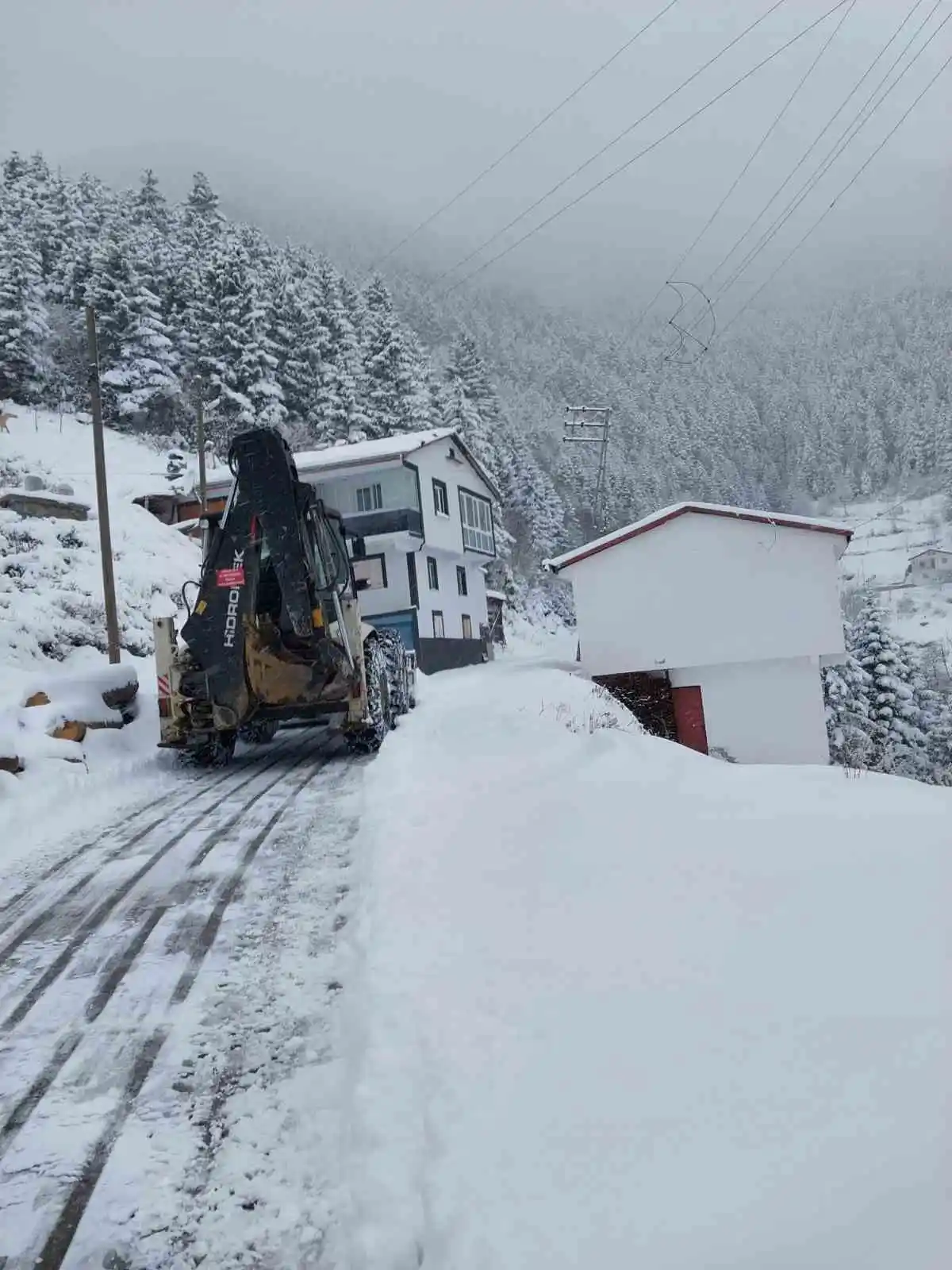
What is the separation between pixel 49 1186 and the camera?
285 cm

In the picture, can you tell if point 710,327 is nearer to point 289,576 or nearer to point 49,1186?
point 289,576

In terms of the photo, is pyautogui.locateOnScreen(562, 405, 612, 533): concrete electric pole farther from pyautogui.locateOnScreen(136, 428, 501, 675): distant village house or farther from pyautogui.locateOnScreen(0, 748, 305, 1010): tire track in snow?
pyautogui.locateOnScreen(136, 428, 501, 675): distant village house

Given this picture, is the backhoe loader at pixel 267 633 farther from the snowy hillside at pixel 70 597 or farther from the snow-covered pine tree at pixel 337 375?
the snow-covered pine tree at pixel 337 375

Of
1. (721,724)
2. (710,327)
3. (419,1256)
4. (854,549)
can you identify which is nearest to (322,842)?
(419,1256)

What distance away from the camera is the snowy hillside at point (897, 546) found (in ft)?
66.6

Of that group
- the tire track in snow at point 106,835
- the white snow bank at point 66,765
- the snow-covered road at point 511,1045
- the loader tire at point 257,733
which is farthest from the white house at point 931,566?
the white snow bank at point 66,765

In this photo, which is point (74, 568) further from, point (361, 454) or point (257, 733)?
point (361, 454)

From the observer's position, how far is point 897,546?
21047 mm

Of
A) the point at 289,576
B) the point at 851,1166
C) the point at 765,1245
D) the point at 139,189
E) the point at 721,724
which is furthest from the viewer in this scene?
the point at 139,189

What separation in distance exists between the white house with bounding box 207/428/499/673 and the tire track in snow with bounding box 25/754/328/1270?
26.2m

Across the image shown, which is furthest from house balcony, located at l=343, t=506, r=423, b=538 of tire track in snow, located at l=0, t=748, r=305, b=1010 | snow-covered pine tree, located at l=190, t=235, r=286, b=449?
tire track in snow, located at l=0, t=748, r=305, b=1010

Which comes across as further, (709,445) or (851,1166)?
(709,445)

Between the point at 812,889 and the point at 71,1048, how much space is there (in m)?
3.75

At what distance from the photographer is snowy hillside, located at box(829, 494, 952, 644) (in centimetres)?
2031
